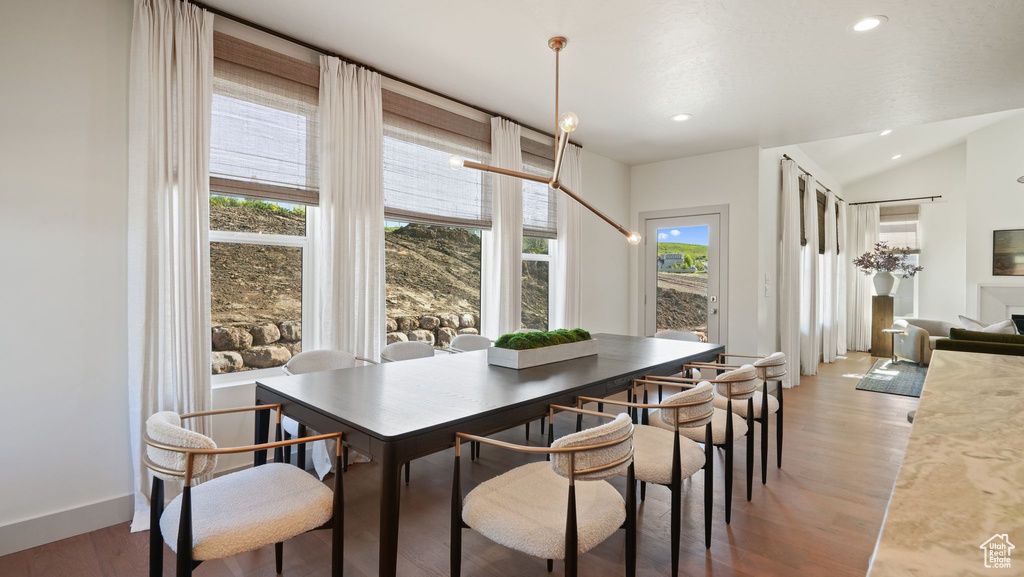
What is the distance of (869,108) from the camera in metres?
4.04

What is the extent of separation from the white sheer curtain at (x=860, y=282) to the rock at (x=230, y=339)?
33.3ft

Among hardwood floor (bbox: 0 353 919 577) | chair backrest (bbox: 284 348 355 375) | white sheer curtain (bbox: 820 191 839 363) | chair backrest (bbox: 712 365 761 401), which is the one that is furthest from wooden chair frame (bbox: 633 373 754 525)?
white sheer curtain (bbox: 820 191 839 363)

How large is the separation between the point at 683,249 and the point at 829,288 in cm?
386

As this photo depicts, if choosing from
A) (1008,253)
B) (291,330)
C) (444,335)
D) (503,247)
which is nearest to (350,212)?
(291,330)

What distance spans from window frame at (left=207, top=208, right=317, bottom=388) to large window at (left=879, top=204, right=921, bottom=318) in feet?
33.0

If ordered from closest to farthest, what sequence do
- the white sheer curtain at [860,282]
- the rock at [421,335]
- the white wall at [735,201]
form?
the rock at [421,335]
the white wall at [735,201]
the white sheer curtain at [860,282]

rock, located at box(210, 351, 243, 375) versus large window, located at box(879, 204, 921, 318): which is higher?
large window, located at box(879, 204, 921, 318)

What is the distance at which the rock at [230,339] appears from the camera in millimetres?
2943

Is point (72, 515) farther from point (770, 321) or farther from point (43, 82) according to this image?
point (770, 321)

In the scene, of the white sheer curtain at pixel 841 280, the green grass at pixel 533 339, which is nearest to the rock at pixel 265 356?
the green grass at pixel 533 339

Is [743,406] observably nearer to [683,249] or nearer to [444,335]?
[444,335]

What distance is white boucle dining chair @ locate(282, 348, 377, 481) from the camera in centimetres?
247

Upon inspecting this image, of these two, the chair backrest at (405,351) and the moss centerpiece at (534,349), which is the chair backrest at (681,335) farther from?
the chair backrest at (405,351)

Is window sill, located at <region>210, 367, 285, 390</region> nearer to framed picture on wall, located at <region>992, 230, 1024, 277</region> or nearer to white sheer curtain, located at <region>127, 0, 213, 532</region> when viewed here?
white sheer curtain, located at <region>127, 0, 213, 532</region>
